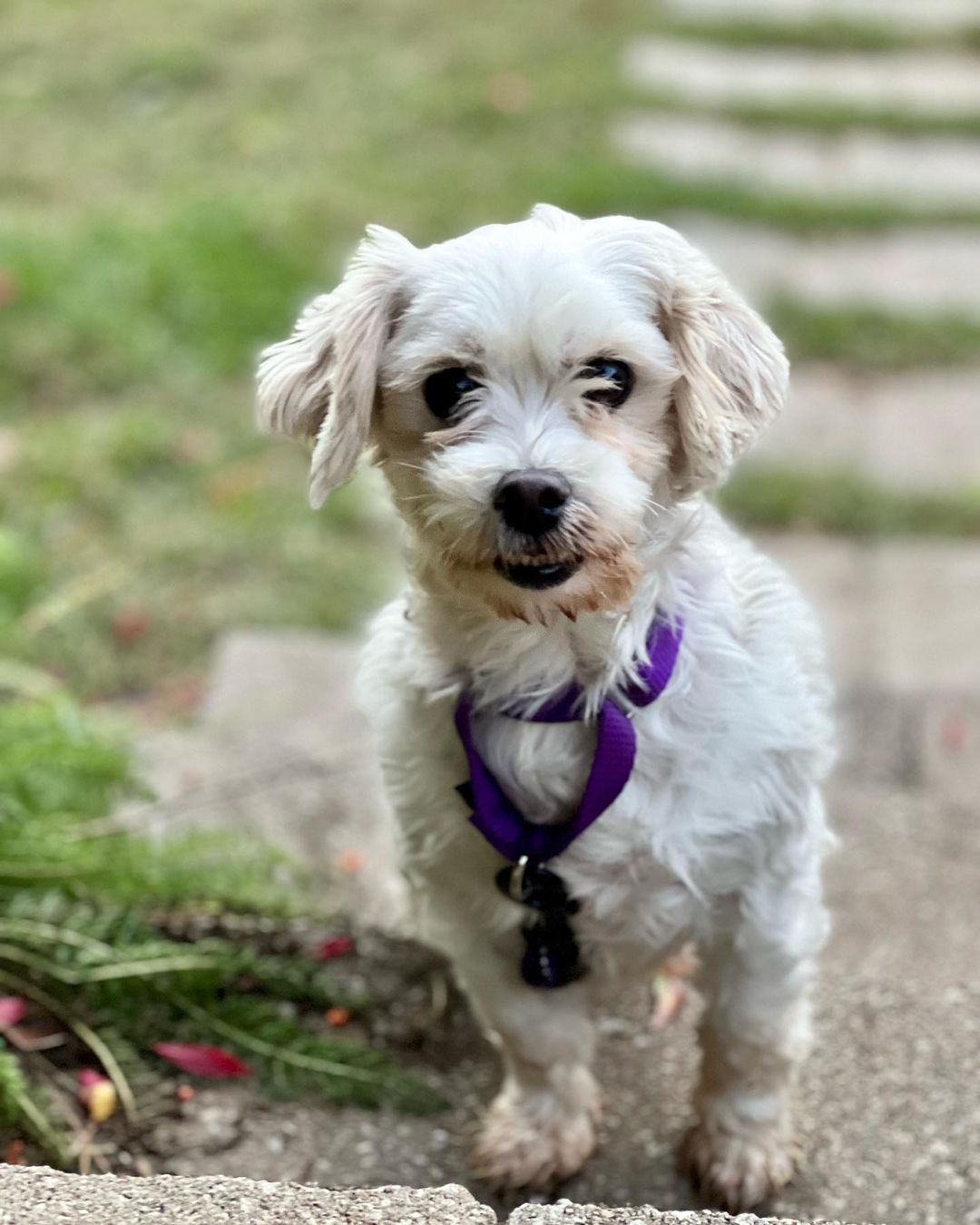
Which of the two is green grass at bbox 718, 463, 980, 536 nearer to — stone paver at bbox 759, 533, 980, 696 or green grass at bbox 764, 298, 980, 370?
stone paver at bbox 759, 533, 980, 696

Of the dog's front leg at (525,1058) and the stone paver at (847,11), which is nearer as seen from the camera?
the dog's front leg at (525,1058)

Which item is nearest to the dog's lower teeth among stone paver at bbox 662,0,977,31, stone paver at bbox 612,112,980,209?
stone paver at bbox 612,112,980,209

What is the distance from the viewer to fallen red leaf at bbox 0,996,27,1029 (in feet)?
9.20

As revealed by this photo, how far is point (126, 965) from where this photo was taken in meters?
2.93

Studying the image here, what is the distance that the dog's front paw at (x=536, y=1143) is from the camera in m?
2.85

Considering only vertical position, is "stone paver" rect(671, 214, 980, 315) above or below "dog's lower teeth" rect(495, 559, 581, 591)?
below

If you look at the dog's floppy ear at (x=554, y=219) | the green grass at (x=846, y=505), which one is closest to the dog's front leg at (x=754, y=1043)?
the dog's floppy ear at (x=554, y=219)

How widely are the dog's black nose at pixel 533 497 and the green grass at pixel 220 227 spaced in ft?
8.16

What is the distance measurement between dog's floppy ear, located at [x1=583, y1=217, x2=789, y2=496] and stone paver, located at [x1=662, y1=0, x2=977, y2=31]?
798cm

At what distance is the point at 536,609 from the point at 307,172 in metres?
6.37

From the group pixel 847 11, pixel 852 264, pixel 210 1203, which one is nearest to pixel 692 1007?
pixel 210 1203

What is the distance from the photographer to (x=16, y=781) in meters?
3.31

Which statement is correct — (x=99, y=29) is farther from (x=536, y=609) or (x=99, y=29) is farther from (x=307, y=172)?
(x=536, y=609)

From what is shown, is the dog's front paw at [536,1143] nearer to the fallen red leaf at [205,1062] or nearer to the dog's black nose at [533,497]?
the fallen red leaf at [205,1062]
